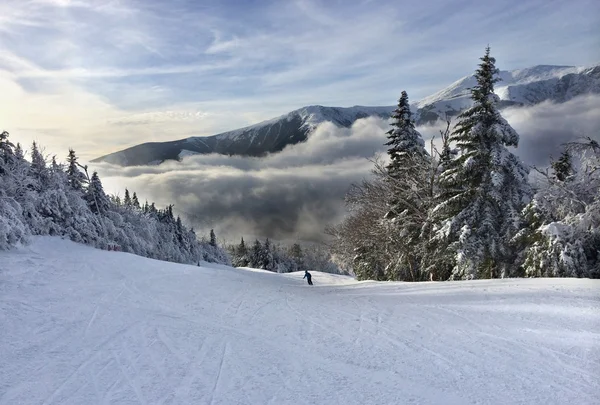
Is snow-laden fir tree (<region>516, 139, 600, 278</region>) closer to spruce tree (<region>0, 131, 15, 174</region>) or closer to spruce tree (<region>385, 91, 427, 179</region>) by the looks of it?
spruce tree (<region>385, 91, 427, 179</region>)

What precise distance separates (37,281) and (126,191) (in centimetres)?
7117

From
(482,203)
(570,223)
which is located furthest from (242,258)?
(570,223)

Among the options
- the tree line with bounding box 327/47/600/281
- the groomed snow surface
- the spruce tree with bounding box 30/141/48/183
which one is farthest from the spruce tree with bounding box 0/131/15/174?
the tree line with bounding box 327/47/600/281

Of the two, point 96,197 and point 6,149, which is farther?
point 96,197

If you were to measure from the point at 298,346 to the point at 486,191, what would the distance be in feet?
47.7

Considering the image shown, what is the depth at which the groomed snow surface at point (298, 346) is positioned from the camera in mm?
5684

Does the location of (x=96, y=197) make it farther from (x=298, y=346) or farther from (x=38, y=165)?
(x=298, y=346)

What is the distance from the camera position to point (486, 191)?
18656 millimetres

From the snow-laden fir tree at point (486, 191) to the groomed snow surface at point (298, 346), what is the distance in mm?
5157

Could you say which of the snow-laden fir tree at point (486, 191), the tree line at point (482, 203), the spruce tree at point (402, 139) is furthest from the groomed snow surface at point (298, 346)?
the spruce tree at point (402, 139)

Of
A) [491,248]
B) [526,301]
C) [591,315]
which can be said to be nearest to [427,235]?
[491,248]

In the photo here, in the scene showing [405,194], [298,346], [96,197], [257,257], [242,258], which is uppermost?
[96,197]

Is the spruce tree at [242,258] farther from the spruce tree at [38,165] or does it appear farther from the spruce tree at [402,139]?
the spruce tree at [402,139]

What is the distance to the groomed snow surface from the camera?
568 centimetres
